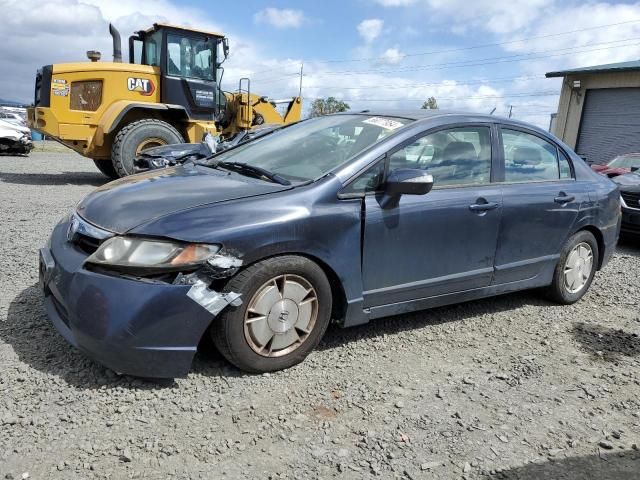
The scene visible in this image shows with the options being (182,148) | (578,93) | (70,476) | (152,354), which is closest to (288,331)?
(152,354)

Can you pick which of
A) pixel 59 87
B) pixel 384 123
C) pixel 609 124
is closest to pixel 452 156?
pixel 384 123

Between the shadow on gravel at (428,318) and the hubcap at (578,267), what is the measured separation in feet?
0.86

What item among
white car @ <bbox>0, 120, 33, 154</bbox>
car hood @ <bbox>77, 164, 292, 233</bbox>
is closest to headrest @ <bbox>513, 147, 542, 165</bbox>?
car hood @ <bbox>77, 164, 292, 233</bbox>

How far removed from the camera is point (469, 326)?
3.97 metres

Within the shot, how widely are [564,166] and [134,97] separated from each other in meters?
8.59

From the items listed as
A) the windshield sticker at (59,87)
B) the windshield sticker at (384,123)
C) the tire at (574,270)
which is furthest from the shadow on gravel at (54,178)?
the tire at (574,270)

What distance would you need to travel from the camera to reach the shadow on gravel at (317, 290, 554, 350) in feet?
11.9

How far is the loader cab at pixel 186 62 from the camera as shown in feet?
34.6

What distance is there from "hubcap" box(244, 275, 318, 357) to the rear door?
1.62 meters

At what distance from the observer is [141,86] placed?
10.5 metres

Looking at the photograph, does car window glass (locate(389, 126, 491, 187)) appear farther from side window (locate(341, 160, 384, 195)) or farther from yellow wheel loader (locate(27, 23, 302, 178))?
yellow wheel loader (locate(27, 23, 302, 178))

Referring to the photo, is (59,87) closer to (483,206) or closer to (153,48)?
(153,48)

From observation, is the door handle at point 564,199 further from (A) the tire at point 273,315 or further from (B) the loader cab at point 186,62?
(B) the loader cab at point 186,62

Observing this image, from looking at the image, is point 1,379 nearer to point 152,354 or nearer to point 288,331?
point 152,354
